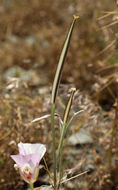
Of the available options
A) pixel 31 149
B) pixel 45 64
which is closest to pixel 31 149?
pixel 31 149

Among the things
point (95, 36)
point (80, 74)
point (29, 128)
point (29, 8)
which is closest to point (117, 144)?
point (29, 128)

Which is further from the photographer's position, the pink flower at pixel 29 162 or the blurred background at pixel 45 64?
the blurred background at pixel 45 64

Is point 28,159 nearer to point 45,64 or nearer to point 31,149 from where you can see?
point 31,149

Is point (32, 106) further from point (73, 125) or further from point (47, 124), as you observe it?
point (73, 125)

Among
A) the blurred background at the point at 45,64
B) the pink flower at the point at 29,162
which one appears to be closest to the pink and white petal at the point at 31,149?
the pink flower at the point at 29,162

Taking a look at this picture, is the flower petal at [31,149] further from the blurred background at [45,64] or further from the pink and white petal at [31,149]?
the blurred background at [45,64]

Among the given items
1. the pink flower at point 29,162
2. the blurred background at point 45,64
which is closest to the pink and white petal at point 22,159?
the pink flower at point 29,162

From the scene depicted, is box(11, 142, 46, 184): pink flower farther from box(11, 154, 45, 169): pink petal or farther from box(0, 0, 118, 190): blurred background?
box(0, 0, 118, 190): blurred background

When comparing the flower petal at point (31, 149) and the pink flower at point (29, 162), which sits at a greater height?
the flower petal at point (31, 149)
